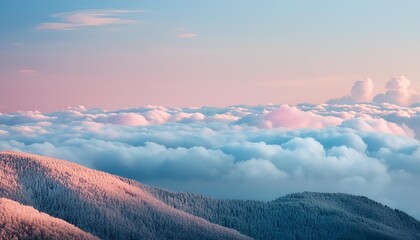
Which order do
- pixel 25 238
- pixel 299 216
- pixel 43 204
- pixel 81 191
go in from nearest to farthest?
1. pixel 25 238
2. pixel 43 204
3. pixel 81 191
4. pixel 299 216

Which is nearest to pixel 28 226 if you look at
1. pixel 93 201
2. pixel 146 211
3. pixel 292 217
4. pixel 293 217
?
pixel 93 201

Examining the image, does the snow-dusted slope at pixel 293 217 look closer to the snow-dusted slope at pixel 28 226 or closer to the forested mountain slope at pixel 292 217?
the forested mountain slope at pixel 292 217

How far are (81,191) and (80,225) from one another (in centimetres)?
786

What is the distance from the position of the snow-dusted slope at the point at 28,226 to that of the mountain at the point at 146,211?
18cm

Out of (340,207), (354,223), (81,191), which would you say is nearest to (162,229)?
(81,191)

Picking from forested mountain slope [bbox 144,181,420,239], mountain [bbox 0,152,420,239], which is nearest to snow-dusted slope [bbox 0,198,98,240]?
mountain [bbox 0,152,420,239]

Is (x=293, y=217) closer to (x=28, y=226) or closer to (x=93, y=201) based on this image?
(x=93, y=201)

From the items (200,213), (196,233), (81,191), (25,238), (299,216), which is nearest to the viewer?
(25,238)

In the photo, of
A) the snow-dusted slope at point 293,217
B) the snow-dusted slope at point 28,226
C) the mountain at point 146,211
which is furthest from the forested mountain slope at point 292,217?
the snow-dusted slope at point 28,226

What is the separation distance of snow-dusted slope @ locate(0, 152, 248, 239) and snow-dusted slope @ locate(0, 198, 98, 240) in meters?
14.5

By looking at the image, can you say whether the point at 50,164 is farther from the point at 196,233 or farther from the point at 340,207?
the point at 340,207

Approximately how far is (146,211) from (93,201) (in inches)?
364

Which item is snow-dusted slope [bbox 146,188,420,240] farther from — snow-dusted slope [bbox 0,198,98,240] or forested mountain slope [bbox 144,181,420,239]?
snow-dusted slope [bbox 0,198,98,240]

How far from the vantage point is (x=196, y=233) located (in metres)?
91.4
